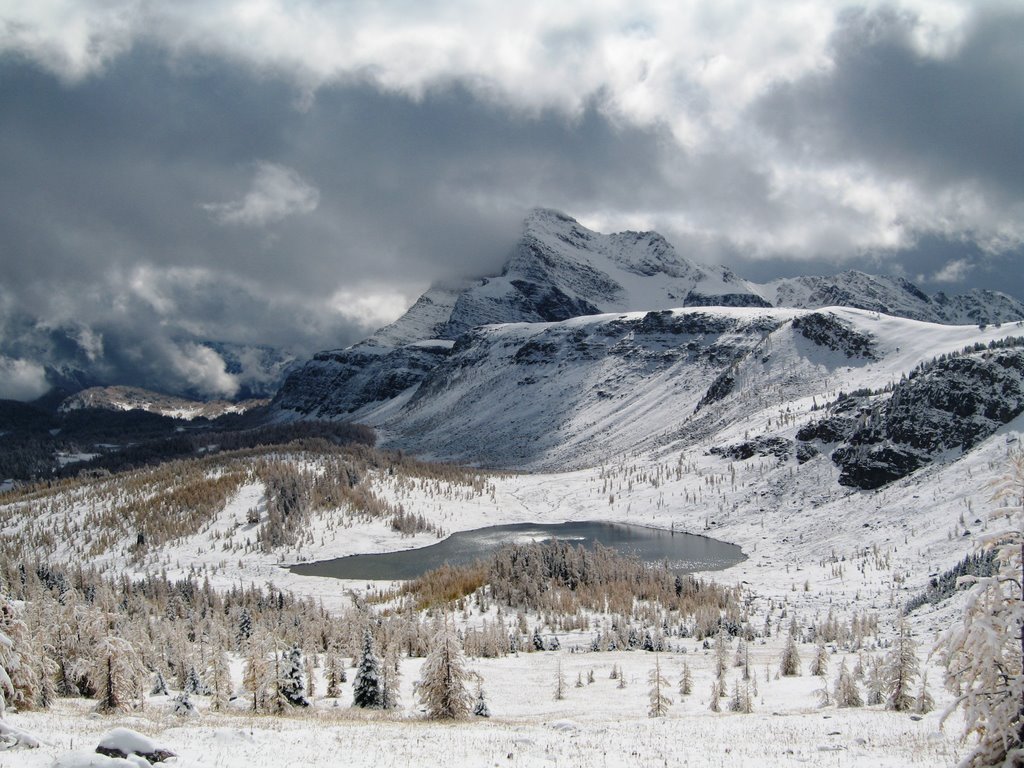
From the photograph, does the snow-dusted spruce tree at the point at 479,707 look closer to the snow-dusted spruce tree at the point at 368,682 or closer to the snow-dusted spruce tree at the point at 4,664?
the snow-dusted spruce tree at the point at 368,682

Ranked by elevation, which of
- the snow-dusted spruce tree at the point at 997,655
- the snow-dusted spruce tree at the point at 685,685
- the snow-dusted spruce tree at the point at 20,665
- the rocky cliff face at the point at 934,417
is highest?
the rocky cliff face at the point at 934,417

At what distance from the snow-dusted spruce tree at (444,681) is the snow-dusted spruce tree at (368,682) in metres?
5.94

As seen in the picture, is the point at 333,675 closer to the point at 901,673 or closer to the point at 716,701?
the point at 716,701

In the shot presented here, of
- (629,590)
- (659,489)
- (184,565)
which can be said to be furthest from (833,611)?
(184,565)

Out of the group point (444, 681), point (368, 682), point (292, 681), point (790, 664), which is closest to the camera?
point (444, 681)

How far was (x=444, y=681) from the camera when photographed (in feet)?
128

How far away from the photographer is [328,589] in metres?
103

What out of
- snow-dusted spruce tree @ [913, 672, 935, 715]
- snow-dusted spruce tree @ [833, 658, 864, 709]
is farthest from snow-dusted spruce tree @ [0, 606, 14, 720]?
snow-dusted spruce tree @ [913, 672, 935, 715]

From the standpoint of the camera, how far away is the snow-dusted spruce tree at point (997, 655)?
17.3 m

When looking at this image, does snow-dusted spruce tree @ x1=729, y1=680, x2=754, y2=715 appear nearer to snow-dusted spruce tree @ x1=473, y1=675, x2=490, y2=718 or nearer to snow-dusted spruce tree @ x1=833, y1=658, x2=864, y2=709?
snow-dusted spruce tree @ x1=833, y1=658, x2=864, y2=709

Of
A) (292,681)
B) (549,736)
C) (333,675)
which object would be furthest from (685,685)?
(292,681)

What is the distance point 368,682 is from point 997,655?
36.4 metres

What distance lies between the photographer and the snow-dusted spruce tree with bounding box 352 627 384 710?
145 ft

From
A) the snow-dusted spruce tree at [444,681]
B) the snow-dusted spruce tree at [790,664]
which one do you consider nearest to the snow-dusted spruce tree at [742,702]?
the snow-dusted spruce tree at [790,664]
